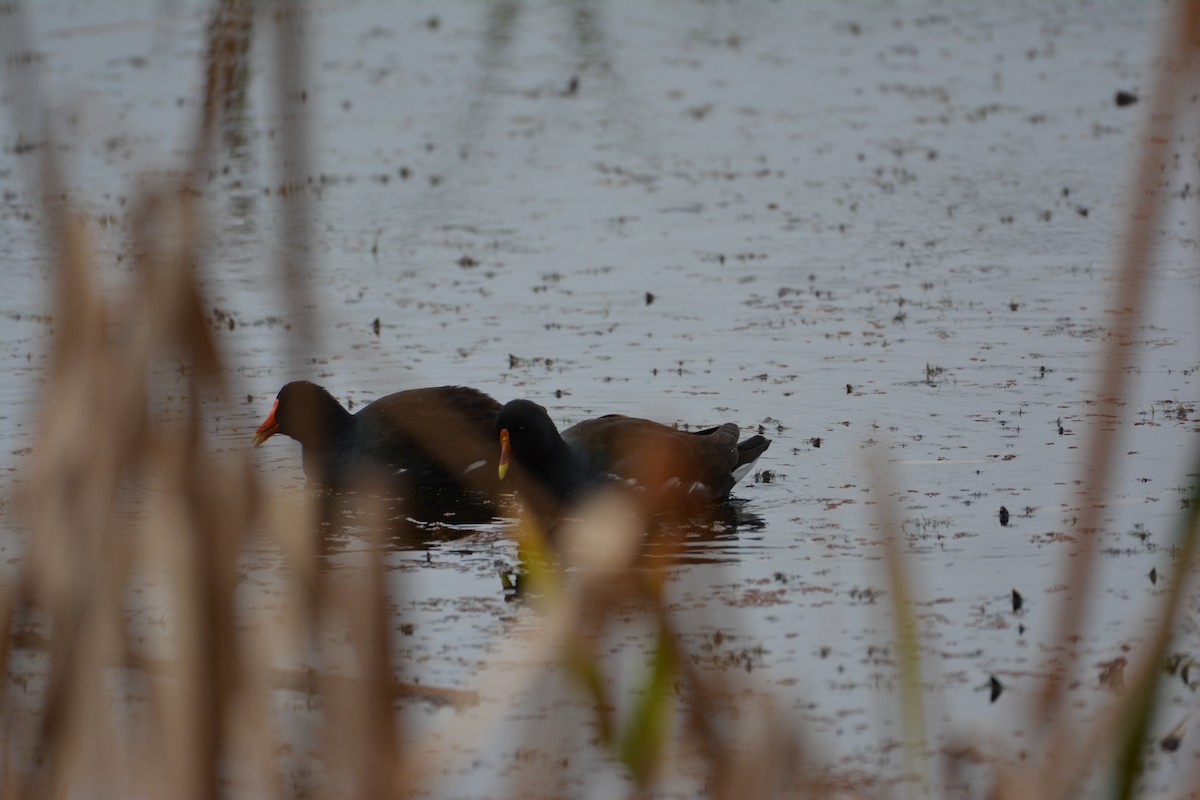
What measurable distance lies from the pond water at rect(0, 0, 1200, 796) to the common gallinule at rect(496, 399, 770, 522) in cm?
27

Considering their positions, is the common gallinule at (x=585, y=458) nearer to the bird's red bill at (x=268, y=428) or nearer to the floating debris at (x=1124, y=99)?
the bird's red bill at (x=268, y=428)

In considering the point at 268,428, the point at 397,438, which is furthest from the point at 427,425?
the point at 268,428

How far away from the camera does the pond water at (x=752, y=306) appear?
194 inches

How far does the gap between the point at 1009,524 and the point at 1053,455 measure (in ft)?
3.84

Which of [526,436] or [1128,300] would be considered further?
[526,436]

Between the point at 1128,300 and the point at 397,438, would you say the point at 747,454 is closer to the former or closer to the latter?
the point at 397,438

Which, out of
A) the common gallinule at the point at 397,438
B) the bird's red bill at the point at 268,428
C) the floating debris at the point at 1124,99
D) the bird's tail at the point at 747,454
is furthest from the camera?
the floating debris at the point at 1124,99

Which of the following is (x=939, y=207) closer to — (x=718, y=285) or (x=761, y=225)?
(x=761, y=225)

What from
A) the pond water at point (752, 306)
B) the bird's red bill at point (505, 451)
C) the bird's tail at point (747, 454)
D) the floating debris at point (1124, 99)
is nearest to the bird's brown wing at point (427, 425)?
the bird's red bill at point (505, 451)

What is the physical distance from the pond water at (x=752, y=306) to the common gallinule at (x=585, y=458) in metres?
0.27

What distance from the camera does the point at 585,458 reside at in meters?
8.79

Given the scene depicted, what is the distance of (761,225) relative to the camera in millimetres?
16453

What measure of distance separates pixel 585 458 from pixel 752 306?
472cm

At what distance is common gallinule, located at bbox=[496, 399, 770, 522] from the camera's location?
858cm
